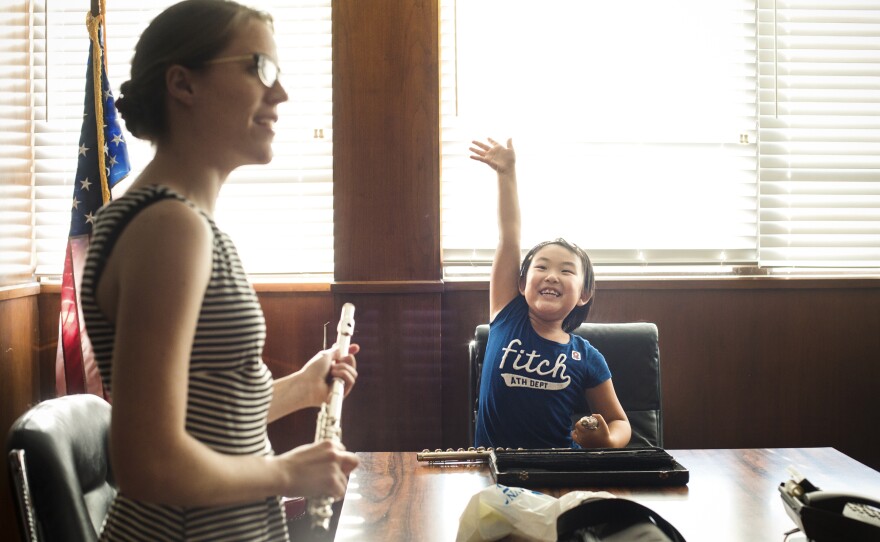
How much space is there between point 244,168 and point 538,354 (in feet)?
4.84

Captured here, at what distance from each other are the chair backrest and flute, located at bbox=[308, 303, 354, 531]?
0.40 metres

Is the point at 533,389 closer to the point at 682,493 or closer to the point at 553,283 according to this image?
the point at 553,283

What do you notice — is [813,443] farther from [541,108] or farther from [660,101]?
[541,108]

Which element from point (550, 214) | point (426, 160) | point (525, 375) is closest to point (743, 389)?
point (550, 214)

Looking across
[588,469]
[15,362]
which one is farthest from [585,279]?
[15,362]

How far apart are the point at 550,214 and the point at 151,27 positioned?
2.18 metres

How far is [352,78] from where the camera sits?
2.78m

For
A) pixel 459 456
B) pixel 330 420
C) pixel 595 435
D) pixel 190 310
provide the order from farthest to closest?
1. pixel 595 435
2. pixel 459 456
3. pixel 330 420
4. pixel 190 310

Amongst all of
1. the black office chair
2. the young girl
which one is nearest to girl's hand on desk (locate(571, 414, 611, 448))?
the young girl

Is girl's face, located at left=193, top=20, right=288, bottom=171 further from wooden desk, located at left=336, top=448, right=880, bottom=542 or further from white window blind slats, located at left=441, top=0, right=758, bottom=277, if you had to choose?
white window blind slats, located at left=441, top=0, right=758, bottom=277

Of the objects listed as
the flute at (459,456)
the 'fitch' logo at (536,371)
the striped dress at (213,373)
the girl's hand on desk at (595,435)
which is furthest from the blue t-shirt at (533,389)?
the striped dress at (213,373)

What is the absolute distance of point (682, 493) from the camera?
157 cm

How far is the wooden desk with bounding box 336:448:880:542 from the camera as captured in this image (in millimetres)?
1362

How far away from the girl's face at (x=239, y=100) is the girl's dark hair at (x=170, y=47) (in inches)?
0.7
